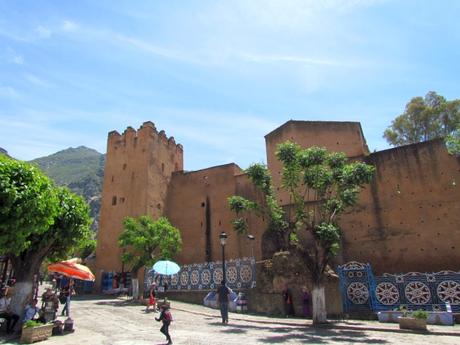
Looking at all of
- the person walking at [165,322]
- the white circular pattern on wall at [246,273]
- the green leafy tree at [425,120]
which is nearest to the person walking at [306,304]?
the white circular pattern on wall at [246,273]

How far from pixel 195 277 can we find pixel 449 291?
11423 millimetres

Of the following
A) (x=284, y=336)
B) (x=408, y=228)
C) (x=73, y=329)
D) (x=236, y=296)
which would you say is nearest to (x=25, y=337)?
(x=73, y=329)

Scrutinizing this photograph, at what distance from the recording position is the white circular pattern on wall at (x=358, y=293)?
46.6 ft

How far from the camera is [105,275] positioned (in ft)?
88.9

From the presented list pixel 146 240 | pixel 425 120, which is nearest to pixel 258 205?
pixel 146 240

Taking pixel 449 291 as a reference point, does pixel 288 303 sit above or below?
below

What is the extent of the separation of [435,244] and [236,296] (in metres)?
9.41

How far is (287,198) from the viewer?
22453 mm

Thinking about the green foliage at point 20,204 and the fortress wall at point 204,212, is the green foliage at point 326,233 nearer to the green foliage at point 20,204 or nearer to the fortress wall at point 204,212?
the green foliage at point 20,204

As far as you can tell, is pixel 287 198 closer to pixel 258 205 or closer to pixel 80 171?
pixel 258 205

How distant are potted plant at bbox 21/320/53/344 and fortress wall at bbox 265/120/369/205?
50.6 ft

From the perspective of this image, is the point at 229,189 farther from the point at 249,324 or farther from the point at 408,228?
the point at 249,324

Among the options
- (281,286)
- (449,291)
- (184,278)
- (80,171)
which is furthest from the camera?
(80,171)

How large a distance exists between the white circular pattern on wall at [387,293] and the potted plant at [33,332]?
11.4 metres
